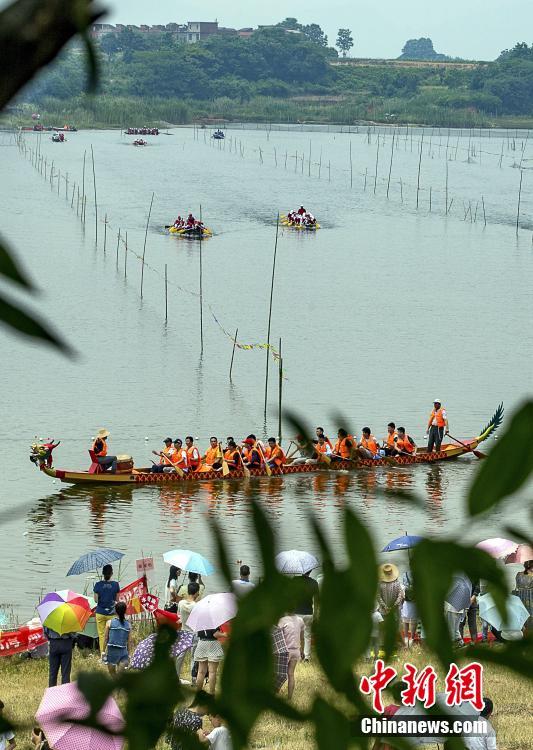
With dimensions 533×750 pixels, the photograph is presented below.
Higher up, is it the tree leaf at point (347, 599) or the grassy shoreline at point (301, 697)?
the tree leaf at point (347, 599)

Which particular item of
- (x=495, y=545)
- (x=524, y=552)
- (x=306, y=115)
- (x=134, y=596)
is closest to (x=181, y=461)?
(x=134, y=596)

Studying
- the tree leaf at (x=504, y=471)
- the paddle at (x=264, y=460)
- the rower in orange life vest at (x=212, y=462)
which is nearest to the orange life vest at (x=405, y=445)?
the paddle at (x=264, y=460)

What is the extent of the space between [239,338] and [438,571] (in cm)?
4462

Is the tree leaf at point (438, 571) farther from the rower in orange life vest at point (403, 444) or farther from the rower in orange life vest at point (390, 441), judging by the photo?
the rower in orange life vest at point (403, 444)

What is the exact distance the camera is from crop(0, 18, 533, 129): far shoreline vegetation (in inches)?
5423

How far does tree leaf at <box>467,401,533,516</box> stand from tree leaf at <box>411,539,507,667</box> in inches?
2.4

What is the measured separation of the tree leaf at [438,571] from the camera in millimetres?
1415

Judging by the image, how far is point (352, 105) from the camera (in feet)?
559

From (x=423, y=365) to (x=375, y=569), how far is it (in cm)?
4210

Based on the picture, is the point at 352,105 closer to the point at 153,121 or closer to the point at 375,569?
the point at 153,121

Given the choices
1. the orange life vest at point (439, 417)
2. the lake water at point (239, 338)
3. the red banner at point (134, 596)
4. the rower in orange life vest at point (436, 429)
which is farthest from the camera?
the rower in orange life vest at point (436, 429)

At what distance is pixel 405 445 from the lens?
29.2 metres

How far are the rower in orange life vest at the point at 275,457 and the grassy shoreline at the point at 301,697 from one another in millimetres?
13181

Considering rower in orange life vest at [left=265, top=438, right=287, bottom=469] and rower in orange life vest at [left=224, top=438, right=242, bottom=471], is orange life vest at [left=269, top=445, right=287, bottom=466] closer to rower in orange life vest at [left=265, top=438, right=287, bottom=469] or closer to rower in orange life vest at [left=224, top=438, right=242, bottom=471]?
rower in orange life vest at [left=265, top=438, right=287, bottom=469]
